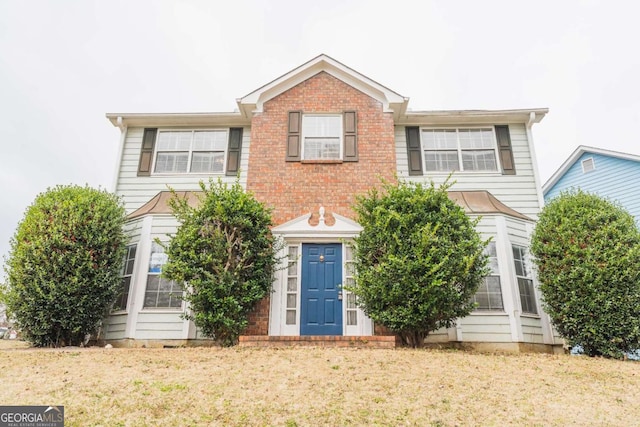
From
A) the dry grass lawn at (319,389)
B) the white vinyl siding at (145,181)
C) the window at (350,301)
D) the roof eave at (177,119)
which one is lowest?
the dry grass lawn at (319,389)

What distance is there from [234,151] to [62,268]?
4761mm

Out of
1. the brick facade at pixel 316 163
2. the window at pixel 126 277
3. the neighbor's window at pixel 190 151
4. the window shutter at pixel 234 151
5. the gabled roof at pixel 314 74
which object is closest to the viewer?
the window at pixel 126 277

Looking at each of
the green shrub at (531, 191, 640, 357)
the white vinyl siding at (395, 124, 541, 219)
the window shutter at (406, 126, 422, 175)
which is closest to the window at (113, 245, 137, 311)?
the white vinyl siding at (395, 124, 541, 219)

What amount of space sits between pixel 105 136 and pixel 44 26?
21.5m

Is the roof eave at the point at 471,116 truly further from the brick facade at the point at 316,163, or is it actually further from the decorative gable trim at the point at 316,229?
the decorative gable trim at the point at 316,229

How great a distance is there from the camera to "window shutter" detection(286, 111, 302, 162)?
10586 millimetres

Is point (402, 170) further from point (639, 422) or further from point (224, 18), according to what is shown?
point (224, 18)

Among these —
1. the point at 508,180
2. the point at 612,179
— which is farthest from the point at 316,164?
the point at 612,179

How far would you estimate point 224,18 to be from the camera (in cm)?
1494

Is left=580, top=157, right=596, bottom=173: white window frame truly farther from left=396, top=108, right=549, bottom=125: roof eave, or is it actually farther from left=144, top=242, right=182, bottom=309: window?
left=144, top=242, right=182, bottom=309: window

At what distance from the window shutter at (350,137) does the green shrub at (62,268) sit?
18.4 feet

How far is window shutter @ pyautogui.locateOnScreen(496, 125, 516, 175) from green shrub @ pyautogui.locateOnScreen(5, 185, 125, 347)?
959 centimetres

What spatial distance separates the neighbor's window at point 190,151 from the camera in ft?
37.0

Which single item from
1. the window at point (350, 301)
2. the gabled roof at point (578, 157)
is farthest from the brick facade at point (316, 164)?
the gabled roof at point (578, 157)
